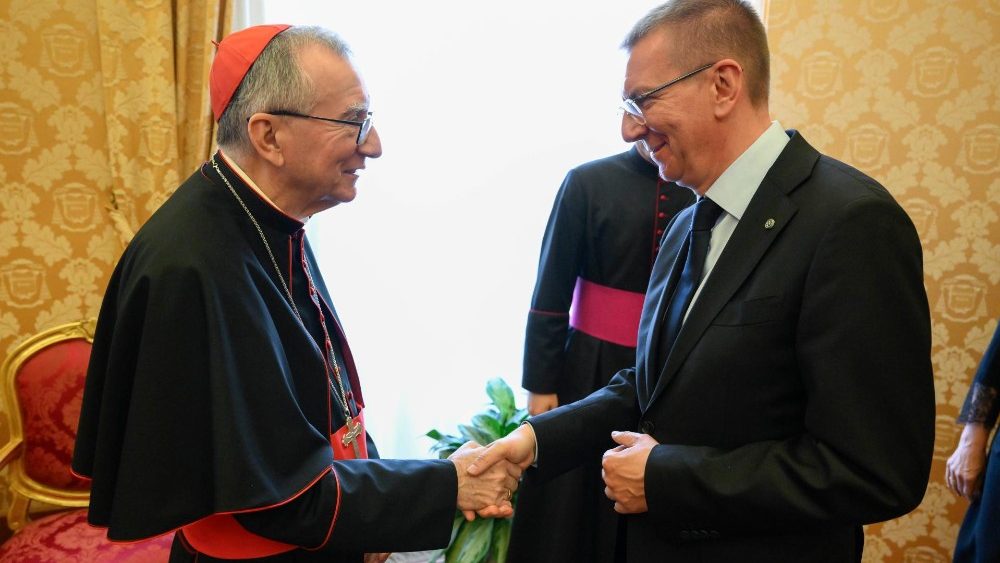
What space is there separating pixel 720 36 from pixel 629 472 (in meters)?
0.91

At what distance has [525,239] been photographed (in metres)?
3.51

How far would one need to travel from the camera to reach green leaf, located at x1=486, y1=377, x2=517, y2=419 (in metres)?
3.24

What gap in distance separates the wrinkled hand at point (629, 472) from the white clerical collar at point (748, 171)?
511mm

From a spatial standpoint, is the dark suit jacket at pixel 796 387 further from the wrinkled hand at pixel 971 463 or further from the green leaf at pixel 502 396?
the green leaf at pixel 502 396

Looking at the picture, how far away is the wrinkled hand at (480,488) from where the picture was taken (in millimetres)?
1662

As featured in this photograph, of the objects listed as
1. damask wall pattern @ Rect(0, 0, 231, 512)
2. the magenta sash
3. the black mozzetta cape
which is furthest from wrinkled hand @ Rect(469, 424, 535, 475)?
damask wall pattern @ Rect(0, 0, 231, 512)

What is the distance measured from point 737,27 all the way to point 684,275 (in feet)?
1.73

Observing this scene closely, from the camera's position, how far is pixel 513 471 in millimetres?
1804

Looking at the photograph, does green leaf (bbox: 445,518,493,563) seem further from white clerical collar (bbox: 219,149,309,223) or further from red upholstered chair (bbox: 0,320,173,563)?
white clerical collar (bbox: 219,149,309,223)

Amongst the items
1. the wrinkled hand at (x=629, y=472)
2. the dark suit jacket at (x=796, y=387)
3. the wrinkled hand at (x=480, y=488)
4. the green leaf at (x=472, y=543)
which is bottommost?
the green leaf at (x=472, y=543)

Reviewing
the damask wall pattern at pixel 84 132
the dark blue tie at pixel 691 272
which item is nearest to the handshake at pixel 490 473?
the dark blue tie at pixel 691 272

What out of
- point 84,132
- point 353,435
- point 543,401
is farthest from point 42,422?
point 543,401

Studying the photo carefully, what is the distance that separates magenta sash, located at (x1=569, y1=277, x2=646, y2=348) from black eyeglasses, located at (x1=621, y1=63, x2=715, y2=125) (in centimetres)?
120

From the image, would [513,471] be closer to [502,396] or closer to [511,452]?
[511,452]
